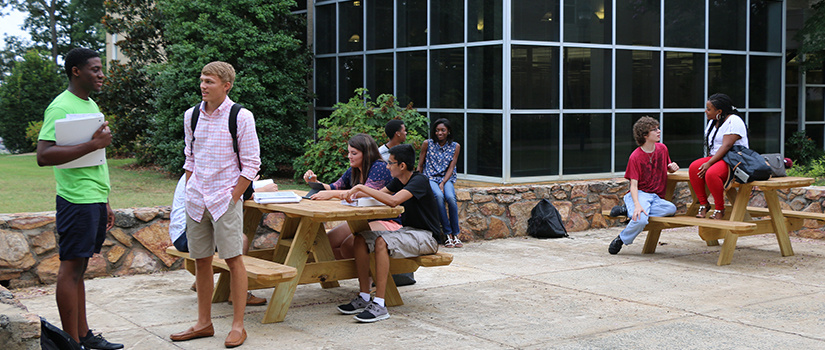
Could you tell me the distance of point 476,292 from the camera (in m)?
6.75

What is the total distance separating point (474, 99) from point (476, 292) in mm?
5761

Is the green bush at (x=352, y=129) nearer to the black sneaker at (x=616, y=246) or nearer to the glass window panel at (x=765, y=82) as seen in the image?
the black sneaker at (x=616, y=246)

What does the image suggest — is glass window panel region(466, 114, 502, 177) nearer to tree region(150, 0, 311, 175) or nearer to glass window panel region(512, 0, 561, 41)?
glass window panel region(512, 0, 561, 41)

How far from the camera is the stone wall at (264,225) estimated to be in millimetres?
6883

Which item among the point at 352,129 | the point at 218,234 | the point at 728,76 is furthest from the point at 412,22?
the point at 218,234

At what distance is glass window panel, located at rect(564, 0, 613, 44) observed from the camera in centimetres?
1209

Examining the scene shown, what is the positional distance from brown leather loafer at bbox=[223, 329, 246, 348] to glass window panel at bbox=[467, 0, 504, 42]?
25.2ft

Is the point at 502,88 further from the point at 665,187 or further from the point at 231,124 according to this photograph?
the point at 231,124

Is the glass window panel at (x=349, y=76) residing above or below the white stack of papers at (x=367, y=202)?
above

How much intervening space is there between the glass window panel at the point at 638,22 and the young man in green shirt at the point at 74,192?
9606 mm

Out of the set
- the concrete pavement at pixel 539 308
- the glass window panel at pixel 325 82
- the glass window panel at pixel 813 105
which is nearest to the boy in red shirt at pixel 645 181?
the concrete pavement at pixel 539 308

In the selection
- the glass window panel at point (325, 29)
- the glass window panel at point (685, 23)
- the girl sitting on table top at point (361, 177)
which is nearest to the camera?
the girl sitting on table top at point (361, 177)

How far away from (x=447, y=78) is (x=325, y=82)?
370 centimetres

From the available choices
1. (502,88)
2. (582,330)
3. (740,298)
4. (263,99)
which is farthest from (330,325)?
(263,99)
